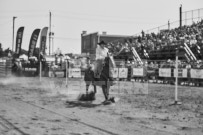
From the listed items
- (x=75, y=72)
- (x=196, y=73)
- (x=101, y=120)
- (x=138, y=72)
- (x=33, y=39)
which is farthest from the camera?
(x=33, y=39)

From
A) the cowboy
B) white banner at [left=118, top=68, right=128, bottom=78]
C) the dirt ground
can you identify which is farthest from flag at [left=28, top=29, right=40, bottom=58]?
the dirt ground

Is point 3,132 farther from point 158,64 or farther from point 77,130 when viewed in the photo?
point 158,64

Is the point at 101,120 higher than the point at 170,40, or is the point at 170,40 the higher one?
the point at 170,40

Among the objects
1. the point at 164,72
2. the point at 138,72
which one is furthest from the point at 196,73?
the point at 138,72

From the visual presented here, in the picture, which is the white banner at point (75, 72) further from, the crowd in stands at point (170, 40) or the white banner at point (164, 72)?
the white banner at point (164, 72)

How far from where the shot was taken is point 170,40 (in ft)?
91.9

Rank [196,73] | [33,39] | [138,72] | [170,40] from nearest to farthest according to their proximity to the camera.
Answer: [196,73], [138,72], [170,40], [33,39]

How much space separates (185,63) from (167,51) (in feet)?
16.7

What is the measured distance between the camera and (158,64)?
945 inches

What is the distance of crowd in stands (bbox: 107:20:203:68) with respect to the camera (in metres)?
23.6

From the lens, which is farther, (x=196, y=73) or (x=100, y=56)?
(x=196, y=73)

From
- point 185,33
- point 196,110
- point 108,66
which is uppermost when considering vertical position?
point 185,33

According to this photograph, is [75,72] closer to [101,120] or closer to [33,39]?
[33,39]

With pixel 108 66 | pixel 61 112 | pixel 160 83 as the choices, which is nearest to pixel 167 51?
pixel 160 83
